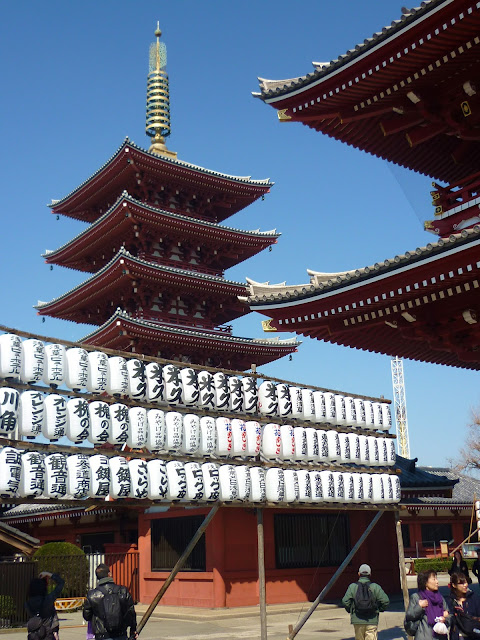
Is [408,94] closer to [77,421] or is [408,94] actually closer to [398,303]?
[398,303]

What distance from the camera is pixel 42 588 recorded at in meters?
9.79

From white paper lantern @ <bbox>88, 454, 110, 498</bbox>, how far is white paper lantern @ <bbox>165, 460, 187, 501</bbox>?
1.33 meters

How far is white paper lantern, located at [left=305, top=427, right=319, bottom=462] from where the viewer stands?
16500mm

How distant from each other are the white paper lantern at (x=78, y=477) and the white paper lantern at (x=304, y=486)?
5.29 metres

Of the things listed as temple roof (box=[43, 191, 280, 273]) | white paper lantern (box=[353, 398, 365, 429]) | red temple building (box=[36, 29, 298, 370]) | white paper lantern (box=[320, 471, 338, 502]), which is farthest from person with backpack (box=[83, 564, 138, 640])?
temple roof (box=[43, 191, 280, 273])

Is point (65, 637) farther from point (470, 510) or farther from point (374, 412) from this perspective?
point (470, 510)

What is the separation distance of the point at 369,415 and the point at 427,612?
398 inches

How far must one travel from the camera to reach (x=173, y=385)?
1443 cm

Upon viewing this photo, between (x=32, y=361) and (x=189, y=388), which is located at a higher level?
(x=32, y=361)

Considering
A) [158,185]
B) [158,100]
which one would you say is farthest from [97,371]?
[158,100]

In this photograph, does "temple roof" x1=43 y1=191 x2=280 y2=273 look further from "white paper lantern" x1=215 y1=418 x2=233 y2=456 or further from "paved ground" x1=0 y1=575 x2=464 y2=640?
"white paper lantern" x1=215 y1=418 x2=233 y2=456

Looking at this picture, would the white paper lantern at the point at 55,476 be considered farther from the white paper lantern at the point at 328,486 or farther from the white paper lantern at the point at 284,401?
the white paper lantern at the point at 328,486

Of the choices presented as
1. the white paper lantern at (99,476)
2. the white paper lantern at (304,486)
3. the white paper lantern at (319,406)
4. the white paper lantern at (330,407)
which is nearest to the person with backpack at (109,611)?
the white paper lantern at (99,476)

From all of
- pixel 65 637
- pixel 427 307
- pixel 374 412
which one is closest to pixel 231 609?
pixel 65 637
